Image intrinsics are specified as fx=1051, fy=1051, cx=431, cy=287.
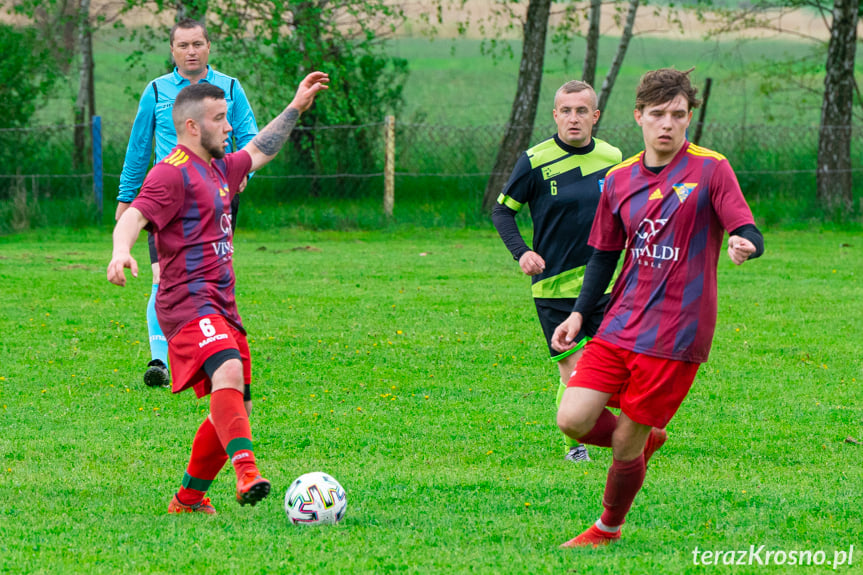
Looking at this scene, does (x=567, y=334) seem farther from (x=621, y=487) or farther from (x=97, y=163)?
(x=97, y=163)

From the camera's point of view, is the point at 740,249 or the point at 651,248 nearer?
the point at 740,249

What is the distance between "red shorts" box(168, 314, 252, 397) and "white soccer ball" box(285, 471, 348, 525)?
644 millimetres

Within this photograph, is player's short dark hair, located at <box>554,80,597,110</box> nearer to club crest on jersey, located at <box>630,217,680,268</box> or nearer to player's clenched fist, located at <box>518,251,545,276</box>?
player's clenched fist, located at <box>518,251,545,276</box>

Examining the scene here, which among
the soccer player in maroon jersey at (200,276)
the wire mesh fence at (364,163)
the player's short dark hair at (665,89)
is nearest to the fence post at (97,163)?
the wire mesh fence at (364,163)

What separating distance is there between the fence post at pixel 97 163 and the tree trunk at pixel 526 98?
6.86m

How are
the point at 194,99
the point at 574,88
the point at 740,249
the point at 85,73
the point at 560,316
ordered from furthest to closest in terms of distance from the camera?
the point at 85,73, the point at 560,316, the point at 574,88, the point at 194,99, the point at 740,249

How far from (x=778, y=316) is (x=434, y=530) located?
7230mm

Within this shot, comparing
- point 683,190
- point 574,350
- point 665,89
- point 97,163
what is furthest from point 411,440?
point 97,163

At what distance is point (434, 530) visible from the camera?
4508mm

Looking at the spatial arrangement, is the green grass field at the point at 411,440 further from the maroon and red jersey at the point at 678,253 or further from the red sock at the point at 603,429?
the maroon and red jersey at the point at 678,253

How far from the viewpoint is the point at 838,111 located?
19.9 m

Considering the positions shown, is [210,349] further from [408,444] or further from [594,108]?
[594,108]

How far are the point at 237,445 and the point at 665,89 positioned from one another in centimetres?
224

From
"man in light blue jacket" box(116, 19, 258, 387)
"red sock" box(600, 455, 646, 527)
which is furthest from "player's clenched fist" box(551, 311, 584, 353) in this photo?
"man in light blue jacket" box(116, 19, 258, 387)
